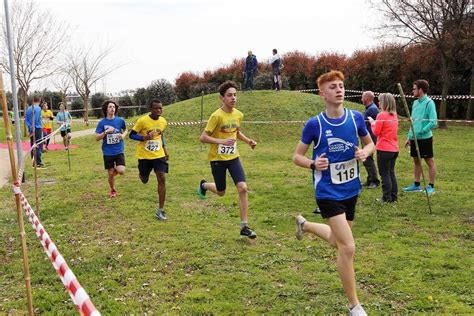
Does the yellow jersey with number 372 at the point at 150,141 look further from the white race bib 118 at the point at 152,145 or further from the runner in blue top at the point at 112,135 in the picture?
the runner in blue top at the point at 112,135

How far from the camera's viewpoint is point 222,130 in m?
6.05

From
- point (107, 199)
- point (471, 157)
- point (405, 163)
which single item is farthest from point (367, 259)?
point (471, 157)

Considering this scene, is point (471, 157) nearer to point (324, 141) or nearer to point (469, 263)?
point (469, 263)

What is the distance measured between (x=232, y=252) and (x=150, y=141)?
2.57m

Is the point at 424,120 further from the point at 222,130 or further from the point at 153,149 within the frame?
the point at 153,149

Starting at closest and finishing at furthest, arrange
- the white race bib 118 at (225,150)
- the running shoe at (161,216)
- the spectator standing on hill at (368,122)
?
the white race bib 118 at (225,150) → the running shoe at (161,216) → the spectator standing on hill at (368,122)

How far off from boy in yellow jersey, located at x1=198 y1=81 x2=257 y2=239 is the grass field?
0.57 metres

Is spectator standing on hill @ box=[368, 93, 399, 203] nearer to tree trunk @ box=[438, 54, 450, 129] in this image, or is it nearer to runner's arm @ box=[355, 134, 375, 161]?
runner's arm @ box=[355, 134, 375, 161]

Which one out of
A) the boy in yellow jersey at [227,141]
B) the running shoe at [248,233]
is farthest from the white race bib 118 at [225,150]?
the running shoe at [248,233]

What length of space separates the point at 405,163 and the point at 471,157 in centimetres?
245

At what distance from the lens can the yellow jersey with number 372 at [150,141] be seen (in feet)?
23.5

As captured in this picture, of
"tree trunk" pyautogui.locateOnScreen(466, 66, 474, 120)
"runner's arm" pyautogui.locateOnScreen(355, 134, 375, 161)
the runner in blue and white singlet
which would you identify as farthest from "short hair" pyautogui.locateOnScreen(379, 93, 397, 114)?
"tree trunk" pyautogui.locateOnScreen(466, 66, 474, 120)

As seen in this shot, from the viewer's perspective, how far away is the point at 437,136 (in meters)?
18.4

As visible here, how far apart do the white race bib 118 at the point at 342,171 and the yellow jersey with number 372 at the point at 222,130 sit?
244 centimetres
